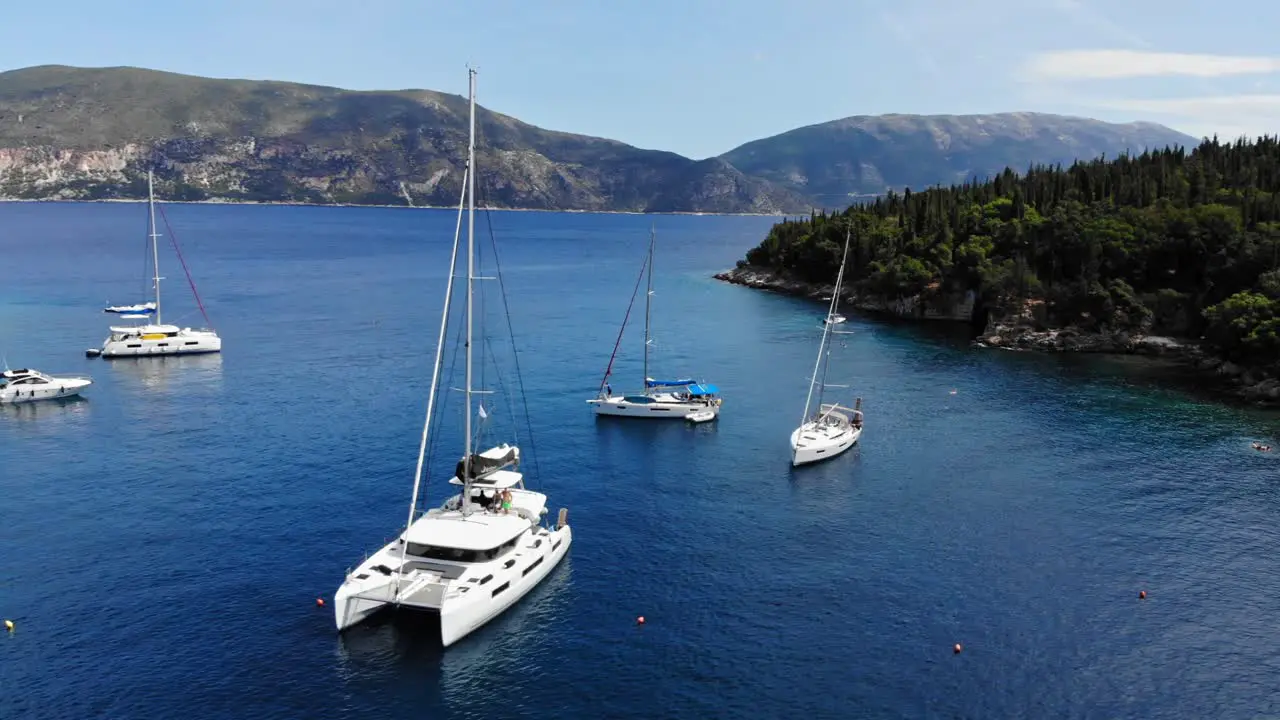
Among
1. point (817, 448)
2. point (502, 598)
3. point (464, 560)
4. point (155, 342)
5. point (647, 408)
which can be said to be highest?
point (155, 342)

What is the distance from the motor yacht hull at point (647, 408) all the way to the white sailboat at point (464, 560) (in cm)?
3499

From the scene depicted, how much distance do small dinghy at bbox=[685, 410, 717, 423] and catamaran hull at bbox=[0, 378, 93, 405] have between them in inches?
2681

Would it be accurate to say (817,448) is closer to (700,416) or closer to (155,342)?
(700,416)

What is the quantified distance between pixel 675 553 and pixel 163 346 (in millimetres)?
93538

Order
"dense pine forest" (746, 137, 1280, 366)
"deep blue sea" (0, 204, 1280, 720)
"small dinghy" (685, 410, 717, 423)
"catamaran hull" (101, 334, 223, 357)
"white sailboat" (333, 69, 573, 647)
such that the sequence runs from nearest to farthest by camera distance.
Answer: "deep blue sea" (0, 204, 1280, 720) < "white sailboat" (333, 69, 573, 647) < "small dinghy" (685, 410, 717, 423) < "catamaran hull" (101, 334, 223, 357) < "dense pine forest" (746, 137, 1280, 366)

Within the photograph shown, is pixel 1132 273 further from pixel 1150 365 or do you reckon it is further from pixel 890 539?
pixel 890 539

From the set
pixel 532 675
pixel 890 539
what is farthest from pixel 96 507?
pixel 890 539

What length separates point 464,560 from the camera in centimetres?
5419

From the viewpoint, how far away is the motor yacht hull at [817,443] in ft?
271

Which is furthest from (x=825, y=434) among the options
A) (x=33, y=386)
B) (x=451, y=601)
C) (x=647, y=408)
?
(x=33, y=386)

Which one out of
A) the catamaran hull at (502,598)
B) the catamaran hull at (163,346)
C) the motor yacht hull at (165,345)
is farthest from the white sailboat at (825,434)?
the motor yacht hull at (165,345)

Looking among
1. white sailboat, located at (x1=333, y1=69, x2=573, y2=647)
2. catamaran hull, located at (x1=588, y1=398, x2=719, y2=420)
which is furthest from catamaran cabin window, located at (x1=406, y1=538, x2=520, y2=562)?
catamaran hull, located at (x1=588, y1=398, x2=719, y2=420)

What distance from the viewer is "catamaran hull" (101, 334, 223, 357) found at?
403ft

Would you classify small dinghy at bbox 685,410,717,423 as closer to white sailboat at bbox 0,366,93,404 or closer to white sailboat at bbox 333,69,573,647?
white sailboat at bbox 333,69,573,647
